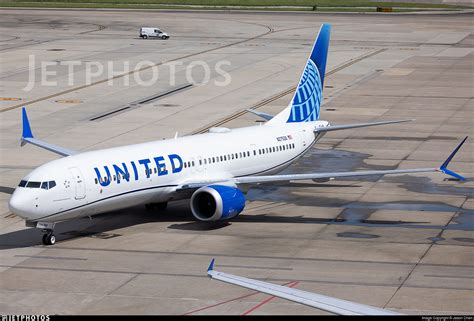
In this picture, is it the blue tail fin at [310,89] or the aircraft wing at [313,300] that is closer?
the aircraft wing at [313,300]

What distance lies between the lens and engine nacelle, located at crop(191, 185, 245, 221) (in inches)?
1818

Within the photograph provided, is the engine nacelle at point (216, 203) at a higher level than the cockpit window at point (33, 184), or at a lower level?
lower

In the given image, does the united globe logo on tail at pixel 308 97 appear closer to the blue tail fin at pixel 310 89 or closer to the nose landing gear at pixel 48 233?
the blue tail fin at pixel 310 89

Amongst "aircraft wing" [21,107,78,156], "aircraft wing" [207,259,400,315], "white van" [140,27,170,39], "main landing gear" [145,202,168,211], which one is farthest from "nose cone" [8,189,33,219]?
"white van" [140,27,170,39]

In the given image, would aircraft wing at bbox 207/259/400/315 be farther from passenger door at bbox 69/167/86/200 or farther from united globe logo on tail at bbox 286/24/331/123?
united globe logo on tail at bbox 286/24/331/123

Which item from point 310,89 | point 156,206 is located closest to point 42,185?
point 156,206

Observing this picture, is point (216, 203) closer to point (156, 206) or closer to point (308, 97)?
point (156, 206)

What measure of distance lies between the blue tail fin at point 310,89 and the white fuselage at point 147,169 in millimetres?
1124

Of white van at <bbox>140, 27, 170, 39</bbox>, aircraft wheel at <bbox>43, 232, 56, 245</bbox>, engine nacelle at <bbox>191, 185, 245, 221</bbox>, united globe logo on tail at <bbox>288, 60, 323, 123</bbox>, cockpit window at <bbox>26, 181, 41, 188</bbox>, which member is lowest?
white van at <bbox>140, 27, 170, 39</bbox>

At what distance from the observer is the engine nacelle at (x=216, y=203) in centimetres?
4619

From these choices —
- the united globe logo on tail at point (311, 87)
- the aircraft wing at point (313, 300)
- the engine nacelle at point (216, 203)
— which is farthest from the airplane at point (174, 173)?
the aircraft wing at point (313, 300)

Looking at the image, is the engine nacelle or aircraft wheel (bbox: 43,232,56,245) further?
the engine nacelle

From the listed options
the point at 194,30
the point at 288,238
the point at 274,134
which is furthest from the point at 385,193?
the point at 194,30

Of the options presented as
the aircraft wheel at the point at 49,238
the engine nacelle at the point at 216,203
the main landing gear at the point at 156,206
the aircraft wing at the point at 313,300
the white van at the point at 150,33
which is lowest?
the white van at the point at 150,33
